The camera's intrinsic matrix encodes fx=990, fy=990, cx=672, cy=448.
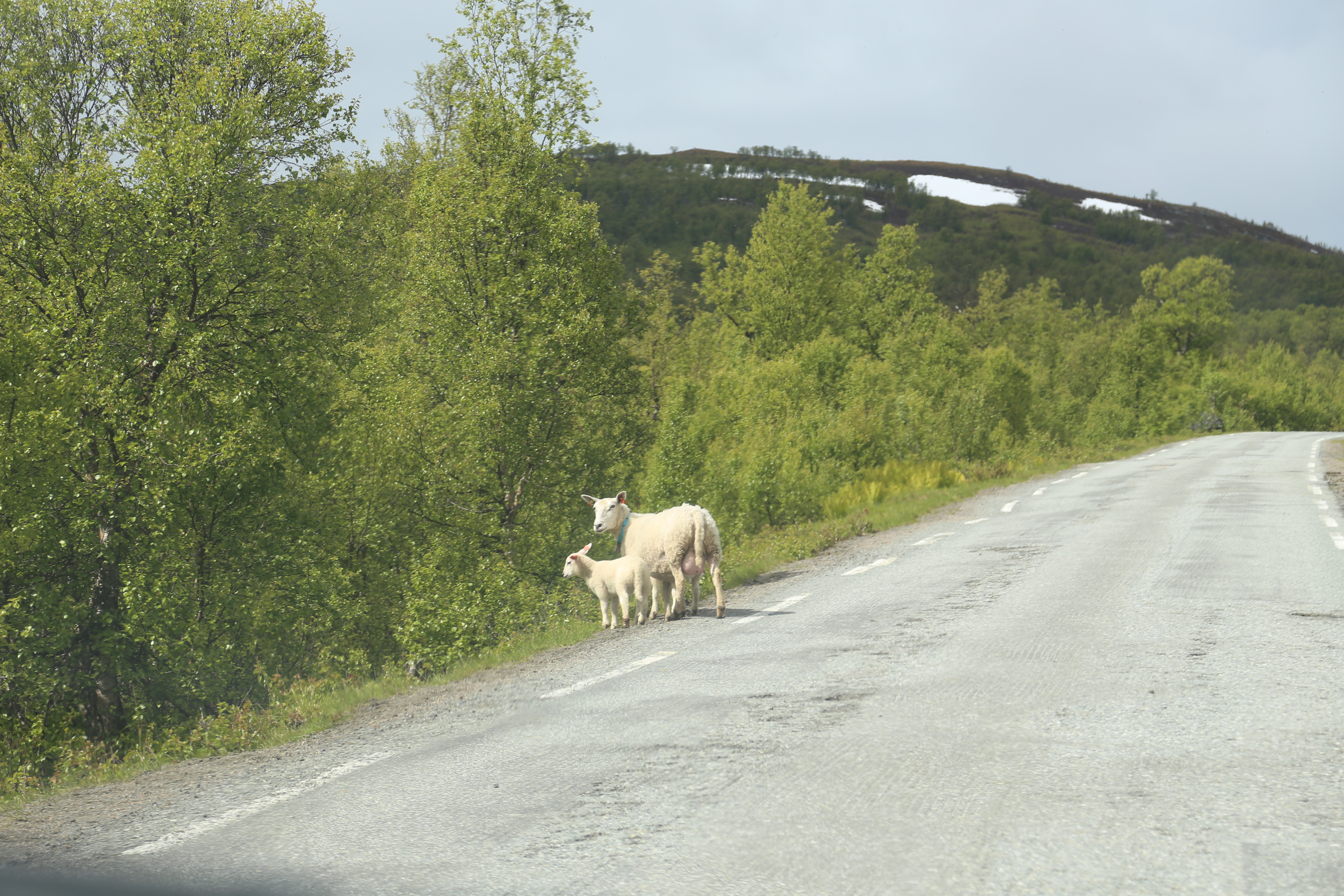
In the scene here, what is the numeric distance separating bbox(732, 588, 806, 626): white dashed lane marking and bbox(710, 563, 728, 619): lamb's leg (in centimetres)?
16

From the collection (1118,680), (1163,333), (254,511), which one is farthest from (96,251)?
(1163,333)

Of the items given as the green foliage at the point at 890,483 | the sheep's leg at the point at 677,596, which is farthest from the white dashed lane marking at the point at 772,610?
the green foliage at the point at 890,483

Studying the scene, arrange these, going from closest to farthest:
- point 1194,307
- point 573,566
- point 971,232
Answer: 1. point 573,566
2. point 1194,307
3. point 971,232

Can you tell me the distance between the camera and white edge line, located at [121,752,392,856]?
4164 mm

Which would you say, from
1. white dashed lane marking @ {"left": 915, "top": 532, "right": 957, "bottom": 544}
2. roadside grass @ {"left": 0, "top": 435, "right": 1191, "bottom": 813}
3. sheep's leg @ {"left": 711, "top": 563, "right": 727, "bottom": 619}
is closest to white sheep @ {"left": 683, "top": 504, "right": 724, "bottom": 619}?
sheep's leg @ {"left": 711, "top": 563, "right": 727, "bottom": 619}

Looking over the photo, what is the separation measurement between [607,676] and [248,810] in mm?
3086

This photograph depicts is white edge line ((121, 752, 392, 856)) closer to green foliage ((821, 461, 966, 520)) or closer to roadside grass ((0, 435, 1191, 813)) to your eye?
roadside grass ((0, 435, 1191, 813))

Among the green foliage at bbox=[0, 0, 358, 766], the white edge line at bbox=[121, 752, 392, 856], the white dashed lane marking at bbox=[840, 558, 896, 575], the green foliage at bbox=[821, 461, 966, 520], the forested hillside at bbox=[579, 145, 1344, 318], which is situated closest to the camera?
the white edge line at bbox=[121, 752, 392, 856]

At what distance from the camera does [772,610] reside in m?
10.2

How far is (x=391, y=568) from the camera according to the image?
21.8 m

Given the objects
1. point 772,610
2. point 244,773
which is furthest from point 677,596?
point 244,773

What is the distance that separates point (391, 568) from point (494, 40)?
11.8m

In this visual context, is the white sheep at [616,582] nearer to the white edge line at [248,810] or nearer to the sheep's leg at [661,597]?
the sheep's leg at [661,597]

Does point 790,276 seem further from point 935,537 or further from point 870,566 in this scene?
point 870,566
